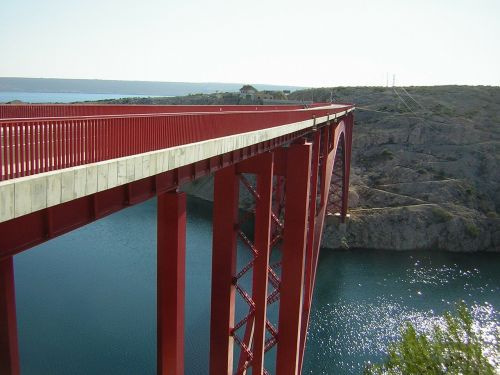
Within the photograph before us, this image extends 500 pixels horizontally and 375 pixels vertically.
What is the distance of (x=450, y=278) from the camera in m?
38.8

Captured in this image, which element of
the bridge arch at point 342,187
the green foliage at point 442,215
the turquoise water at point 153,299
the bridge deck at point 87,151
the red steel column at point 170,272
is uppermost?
the bridge deck at point 87,151

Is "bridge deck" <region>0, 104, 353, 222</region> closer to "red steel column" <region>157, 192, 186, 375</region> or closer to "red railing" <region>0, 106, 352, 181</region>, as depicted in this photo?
"red railing" <region>0, 106, 352, 181</region>

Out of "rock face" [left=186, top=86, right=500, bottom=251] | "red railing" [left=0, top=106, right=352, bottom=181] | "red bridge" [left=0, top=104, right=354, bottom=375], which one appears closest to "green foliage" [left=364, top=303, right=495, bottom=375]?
"red bridge" [left=0, top=104, right=354, bottom=375]

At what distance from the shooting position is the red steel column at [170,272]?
7641mm

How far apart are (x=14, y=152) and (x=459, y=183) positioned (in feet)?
177

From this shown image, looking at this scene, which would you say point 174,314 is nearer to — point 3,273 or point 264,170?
point 3,273

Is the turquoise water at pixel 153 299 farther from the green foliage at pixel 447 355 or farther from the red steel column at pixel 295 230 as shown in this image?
the green foliage at pixel 447 355

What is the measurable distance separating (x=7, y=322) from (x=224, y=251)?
7735mm

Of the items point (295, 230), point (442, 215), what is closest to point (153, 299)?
point (295, 230)

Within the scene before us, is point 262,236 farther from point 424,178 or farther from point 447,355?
point 424,178

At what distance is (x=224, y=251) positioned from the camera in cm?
1290

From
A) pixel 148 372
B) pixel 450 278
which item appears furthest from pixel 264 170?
pixel 450 278

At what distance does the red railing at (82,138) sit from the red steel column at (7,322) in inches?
44.9

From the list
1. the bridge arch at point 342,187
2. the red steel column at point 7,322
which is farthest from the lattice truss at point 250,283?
the red steel column at point 7,322
